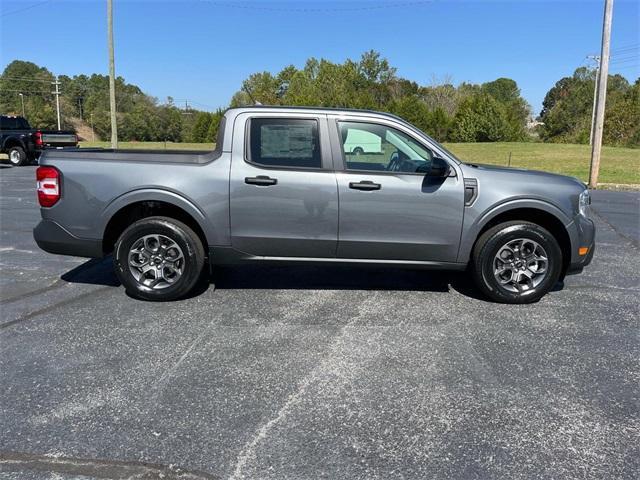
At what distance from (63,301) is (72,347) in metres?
1.27

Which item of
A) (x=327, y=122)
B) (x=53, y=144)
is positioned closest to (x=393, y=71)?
(x=53, y=144)

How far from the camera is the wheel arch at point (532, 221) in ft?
16.1

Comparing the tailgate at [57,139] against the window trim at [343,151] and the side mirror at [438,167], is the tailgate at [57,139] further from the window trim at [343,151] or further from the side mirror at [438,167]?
the side mirror at [438,167]

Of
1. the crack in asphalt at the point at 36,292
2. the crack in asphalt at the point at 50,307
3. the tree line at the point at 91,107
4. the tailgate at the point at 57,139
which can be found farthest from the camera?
the tree line at the point at 91,107

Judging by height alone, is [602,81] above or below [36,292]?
above

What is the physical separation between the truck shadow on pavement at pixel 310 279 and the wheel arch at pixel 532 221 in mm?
704

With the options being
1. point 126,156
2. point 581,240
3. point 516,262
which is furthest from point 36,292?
point 581,240

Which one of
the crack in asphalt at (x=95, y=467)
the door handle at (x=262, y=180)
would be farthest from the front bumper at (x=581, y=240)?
the crack in asphalt at (x=95, y=467)

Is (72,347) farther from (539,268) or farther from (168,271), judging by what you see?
(539,268)

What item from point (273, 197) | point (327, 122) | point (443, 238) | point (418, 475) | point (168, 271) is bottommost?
point (418, 475)

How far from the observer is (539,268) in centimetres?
505

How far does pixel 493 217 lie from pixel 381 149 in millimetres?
1230

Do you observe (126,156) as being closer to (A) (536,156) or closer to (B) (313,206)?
(B) (313,206)

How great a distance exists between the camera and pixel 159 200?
487 cm
